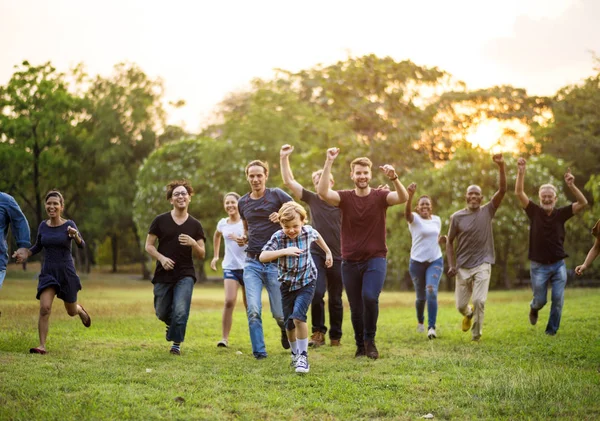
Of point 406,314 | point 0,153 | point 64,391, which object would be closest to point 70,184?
point 0,153

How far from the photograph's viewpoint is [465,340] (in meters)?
12.1

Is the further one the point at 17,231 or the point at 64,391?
the point at 17,231

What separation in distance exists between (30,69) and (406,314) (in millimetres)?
32706

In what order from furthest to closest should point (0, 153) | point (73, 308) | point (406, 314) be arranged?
point (0, 153) → point (406, 314) → point (73, 308)

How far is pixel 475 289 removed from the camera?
39.1 ft

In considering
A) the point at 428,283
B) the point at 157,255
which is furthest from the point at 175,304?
the point at 428,283

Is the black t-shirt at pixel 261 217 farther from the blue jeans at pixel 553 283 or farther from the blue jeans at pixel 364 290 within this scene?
the blue jeans at pixel 553 283

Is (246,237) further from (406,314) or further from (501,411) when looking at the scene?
(406,314)

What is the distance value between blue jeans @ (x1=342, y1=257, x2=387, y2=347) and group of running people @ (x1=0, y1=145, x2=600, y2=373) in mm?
15

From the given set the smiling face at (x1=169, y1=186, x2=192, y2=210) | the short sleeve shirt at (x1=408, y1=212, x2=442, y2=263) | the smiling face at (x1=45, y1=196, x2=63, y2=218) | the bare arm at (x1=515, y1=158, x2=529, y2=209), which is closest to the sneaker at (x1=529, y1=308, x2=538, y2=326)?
the short sleeve shirt at (x1=408, y1=212, x2=442, y2=263)

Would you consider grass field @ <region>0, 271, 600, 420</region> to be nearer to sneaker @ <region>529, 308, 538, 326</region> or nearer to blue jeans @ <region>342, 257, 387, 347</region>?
sneaker @ <region>529, 308, 538, 326</region>

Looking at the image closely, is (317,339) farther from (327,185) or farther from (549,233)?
(549,233)

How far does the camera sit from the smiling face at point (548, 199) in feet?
40.1

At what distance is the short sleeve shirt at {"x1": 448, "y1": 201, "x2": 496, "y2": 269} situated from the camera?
1195cm
